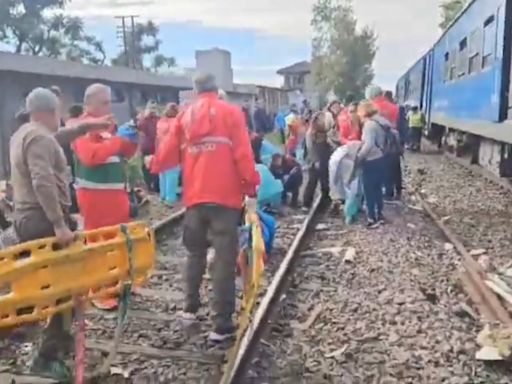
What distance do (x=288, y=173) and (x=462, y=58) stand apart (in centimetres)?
637

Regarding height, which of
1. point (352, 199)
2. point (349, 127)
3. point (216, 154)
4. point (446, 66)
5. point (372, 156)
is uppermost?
point (446, 66)

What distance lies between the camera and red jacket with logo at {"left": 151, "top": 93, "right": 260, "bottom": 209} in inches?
206

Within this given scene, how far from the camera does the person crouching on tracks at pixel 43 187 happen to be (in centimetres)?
434

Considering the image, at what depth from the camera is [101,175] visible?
588 cm

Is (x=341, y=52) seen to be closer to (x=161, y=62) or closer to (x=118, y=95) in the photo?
(x=161, y=62)

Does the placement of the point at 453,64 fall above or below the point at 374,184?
above

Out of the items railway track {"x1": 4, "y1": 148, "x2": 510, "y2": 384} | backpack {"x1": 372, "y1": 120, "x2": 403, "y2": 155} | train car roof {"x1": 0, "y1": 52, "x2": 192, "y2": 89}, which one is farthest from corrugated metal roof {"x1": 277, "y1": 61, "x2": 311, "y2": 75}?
railway track {"x1": 4, "y1": 148, "x2": 510, "y2": 384}

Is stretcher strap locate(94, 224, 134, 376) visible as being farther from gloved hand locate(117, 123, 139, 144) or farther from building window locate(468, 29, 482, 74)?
building window locate(468, 29, 482, 74)

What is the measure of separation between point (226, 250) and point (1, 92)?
41.1 feet

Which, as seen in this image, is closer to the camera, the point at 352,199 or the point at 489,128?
the point at 352,199

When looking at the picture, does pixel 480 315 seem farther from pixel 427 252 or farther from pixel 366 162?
pixel 366 162

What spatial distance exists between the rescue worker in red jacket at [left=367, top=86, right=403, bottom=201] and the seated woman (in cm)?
138

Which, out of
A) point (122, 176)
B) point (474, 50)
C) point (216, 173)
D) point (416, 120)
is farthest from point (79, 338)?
point (416, 120)

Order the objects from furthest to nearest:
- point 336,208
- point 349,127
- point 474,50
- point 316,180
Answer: point 474,50, point 316,180, point 336,208, point 349,127
